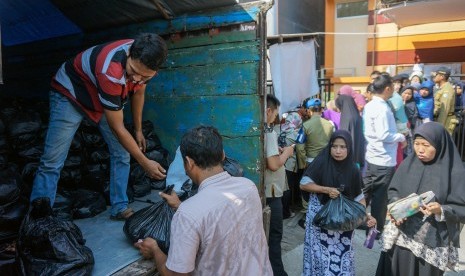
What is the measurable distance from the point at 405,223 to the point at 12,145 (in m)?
3.42

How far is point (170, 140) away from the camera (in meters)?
4.02

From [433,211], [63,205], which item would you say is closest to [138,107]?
[63,205]

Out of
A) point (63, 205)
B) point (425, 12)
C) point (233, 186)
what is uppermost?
point (425, 12)

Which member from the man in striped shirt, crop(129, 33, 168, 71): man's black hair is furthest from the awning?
crop(129, 33, 168, 71): man's black hair

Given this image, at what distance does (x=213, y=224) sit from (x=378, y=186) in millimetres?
3166

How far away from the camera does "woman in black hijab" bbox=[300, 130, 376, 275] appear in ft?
9.82

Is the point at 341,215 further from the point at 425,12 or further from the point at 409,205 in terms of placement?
the point at 425,12

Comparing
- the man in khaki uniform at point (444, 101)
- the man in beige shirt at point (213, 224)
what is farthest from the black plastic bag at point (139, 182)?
the man in khaki uniform at point (444, 101)

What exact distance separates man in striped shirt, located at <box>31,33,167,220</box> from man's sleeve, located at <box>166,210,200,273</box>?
2.88 ft

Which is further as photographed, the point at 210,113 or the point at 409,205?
the point at 210,113

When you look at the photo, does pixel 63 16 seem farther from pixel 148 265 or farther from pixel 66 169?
pixel 148 265

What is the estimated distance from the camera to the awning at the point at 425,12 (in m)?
8.27

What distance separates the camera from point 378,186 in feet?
13.9

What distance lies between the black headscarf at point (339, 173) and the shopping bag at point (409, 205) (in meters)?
0.44
